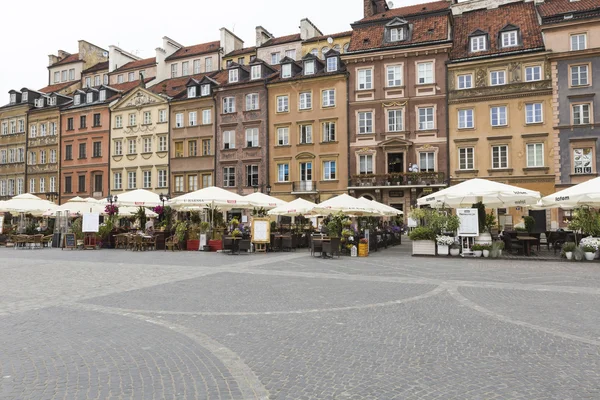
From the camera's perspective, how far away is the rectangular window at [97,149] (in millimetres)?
48344

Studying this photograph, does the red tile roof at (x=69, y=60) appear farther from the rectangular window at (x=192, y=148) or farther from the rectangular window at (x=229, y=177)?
the rectangular window at (x=229, y=177)

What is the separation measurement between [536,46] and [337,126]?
1446cm

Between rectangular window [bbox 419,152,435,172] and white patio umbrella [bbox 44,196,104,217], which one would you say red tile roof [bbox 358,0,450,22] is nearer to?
rectangular window [bbox 419,152,435,172]

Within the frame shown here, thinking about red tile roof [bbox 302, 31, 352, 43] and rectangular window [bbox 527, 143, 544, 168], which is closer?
rectangular window [bbox 527, 143, 544, 168]

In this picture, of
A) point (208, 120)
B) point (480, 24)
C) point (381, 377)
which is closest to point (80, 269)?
point (381, 377)

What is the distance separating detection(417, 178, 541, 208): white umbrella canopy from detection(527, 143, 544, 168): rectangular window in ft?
46.4

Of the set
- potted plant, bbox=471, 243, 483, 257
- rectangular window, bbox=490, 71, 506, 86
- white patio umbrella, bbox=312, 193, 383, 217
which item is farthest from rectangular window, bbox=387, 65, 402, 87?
potted plant, bbox=471, 243, 483, 257

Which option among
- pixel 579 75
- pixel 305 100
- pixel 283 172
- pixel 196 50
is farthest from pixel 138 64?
pixel 579 75

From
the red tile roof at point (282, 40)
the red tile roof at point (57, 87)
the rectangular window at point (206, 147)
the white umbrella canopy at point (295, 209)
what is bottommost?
the white umbrella canopy at point (295, 209)

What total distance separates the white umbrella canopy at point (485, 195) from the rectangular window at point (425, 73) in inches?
681

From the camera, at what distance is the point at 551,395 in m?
4.40

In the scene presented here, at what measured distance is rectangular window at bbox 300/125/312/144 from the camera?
39.6 metres

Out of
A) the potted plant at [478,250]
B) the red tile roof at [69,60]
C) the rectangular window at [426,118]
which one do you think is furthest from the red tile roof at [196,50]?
the potted plant at [478,250]

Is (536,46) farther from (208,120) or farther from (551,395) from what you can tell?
(551,395)
